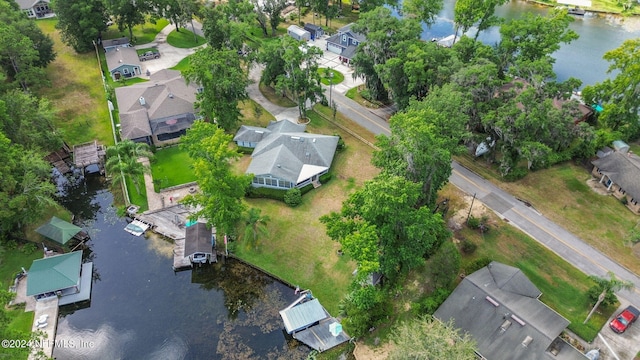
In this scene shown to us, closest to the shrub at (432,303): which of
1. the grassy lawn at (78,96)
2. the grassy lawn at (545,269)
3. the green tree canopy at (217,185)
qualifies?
the grassy lawn at (545,269)

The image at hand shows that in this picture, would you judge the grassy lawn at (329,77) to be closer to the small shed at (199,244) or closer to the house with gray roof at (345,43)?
the house with gray roof at (345,43)

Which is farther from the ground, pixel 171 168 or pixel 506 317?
pixel 506 317

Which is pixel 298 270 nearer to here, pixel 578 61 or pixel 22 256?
pixel 22 256

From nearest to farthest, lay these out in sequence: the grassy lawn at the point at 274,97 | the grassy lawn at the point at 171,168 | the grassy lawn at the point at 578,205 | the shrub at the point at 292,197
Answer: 1. the grassy lawn at the point at 578,205
2. the shrub at the point at 292,197
3. the grassy lawn at the point at 171,168
4. the grassy lawn at the point at 274,97

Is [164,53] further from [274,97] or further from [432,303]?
[432,303]

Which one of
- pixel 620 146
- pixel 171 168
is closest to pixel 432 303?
pixel 171 168

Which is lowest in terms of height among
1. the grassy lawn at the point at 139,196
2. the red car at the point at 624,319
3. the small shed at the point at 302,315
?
the grassy lawn at the point at 139,196

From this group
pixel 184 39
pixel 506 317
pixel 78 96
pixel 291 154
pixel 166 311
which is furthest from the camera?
pixel 184 39
